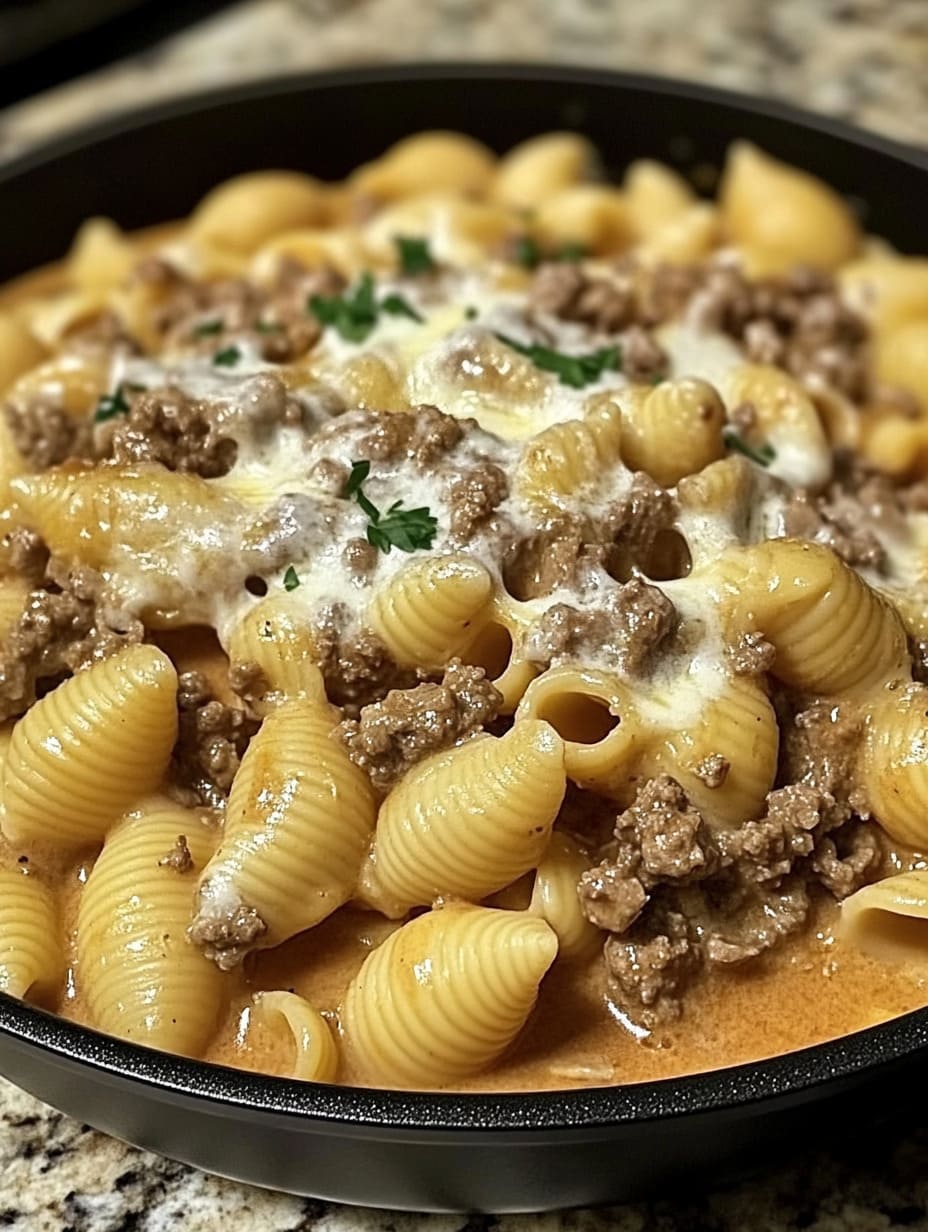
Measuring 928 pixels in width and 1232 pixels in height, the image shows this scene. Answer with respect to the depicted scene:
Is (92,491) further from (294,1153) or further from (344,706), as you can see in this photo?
(294,1153)

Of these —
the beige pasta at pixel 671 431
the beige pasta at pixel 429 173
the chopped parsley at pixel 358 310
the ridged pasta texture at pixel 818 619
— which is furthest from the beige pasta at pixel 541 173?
the ridged pasta texture at pixel 818 619

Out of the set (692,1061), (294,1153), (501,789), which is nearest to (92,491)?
(501,789)

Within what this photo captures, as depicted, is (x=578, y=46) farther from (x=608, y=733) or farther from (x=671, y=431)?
(x=608, y=733)

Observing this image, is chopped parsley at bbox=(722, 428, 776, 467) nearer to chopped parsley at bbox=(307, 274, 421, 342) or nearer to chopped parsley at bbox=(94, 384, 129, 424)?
chopped parsley at bbox=(307, 274, 421, 342)

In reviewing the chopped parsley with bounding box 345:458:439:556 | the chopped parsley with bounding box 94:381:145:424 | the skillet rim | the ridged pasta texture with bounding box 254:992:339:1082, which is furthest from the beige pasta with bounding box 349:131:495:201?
the skillet rim

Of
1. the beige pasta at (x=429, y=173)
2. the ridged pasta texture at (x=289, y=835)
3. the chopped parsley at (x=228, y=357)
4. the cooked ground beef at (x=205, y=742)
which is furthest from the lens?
the beige pasta at (x=429, y=173)

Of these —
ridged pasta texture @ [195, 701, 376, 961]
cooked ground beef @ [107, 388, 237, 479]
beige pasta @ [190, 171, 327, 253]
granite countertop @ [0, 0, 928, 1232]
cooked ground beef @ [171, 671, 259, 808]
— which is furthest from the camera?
granite countertop @ [0, 0, 928, 1232]

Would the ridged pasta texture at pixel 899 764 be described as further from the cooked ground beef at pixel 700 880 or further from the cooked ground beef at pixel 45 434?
the cooked ground beef at pixel 45 434
